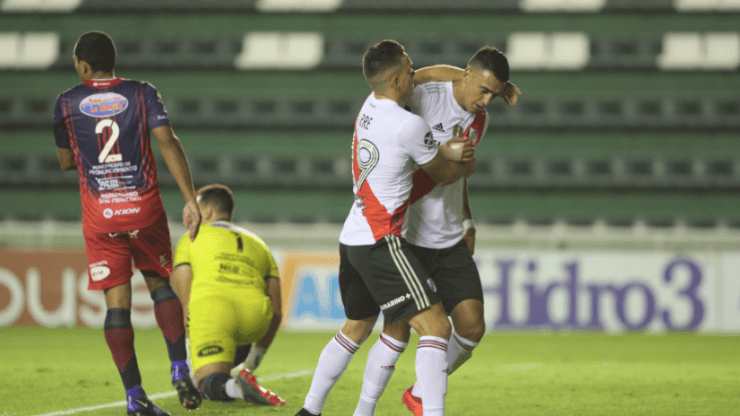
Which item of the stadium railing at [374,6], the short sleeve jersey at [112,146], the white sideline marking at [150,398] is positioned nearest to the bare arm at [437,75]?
the short sleeve jersey at [112,146]

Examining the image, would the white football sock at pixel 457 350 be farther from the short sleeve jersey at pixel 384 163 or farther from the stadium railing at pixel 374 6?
the stadium railing at pixel 374 6

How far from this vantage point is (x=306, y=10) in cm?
1755

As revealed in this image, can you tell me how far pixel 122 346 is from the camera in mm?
4172

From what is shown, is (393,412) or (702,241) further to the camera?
(702,241)

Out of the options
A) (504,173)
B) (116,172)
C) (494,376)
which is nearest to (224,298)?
(116,172)

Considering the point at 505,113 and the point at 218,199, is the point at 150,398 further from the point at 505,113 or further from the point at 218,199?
the point at 505,113

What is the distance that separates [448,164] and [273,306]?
1.99 metres

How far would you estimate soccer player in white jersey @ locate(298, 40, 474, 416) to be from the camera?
11.7ft

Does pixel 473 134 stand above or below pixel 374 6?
below

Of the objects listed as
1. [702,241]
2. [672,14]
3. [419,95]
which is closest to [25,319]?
[419,95]

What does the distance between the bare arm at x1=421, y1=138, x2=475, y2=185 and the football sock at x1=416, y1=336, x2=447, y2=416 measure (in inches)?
29.0

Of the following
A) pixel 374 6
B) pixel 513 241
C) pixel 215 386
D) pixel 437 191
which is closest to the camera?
pixel 437 191

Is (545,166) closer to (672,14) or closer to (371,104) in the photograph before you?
(672,14)

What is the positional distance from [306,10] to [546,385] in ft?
43.2
